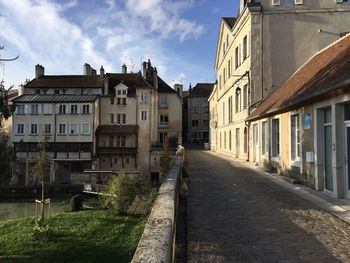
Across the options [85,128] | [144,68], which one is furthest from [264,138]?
[144,68]

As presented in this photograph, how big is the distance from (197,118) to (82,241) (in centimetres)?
6286

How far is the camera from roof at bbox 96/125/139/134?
178 ft

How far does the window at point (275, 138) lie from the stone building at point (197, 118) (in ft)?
187

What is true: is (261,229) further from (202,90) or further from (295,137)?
(202,90)

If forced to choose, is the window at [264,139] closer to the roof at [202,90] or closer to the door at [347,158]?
the door at [347,158]

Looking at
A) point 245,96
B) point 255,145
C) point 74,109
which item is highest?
point 74,109

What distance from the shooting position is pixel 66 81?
188 ft

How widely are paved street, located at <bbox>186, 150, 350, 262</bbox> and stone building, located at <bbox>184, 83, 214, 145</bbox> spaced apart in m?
64.5

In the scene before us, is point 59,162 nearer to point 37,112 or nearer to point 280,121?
point 37,112

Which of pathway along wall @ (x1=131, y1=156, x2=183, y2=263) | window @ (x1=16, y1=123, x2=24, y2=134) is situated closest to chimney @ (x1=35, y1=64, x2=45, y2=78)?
window @ (x1=16, y1=123, x2=24, y2=134)

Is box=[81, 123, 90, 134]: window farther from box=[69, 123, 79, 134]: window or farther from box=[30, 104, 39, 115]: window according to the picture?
box=[30, 104, 39, 115]: window

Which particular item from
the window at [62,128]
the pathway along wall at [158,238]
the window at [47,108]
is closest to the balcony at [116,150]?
the window at [62,128]

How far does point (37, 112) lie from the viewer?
5297cm

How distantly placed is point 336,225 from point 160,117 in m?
55.0
